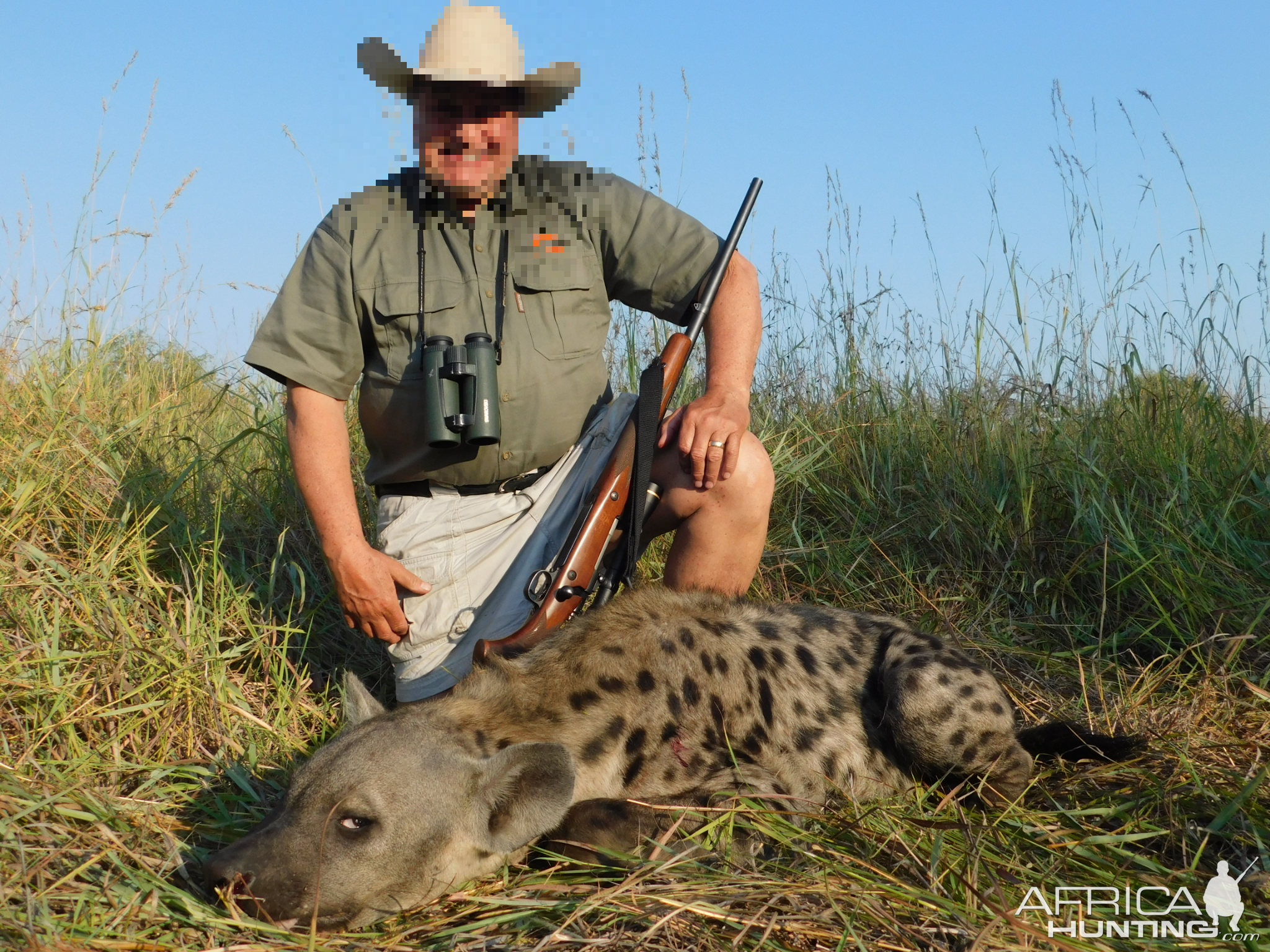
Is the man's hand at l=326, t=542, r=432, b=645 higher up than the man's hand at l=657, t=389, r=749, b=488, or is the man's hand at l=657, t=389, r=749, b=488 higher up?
the man's hand at l=657, t=389, r=749, b=488

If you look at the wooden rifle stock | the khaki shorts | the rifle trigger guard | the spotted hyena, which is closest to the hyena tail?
the spotted hyena

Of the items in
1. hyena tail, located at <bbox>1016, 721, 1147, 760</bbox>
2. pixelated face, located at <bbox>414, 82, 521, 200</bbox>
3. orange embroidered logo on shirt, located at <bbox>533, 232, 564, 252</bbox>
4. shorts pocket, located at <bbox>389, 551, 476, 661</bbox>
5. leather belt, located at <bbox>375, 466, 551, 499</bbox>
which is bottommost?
hyena tail, located at <bbox>1016, 721, 1147, 760</bbox>

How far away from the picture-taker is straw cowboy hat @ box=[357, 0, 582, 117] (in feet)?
12.3

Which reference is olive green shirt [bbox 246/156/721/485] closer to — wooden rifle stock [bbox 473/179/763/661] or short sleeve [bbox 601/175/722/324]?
short sleeve [bbox 601/175/722/324]

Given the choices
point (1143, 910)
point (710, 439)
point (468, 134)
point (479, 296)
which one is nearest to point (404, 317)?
point (479, 296)

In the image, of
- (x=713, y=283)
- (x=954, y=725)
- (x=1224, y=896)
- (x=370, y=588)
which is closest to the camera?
(x=1224, y=896)

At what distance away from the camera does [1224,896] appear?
2.52 meters

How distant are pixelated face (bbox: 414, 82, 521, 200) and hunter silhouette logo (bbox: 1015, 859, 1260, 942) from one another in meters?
2.98

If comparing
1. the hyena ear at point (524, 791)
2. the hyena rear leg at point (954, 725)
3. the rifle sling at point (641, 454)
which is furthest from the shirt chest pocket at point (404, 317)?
the hyena rear leg at point (954, 725)

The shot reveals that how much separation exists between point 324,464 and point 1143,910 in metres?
2.88

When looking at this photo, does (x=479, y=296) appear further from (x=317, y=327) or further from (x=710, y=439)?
(x=710, y=439)

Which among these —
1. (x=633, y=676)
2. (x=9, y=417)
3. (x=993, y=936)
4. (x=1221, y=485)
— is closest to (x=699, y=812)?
(x=633, y=676)

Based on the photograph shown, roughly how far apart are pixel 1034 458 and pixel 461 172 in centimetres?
322

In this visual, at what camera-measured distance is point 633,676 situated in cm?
318
